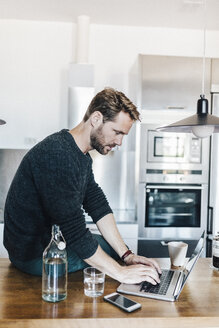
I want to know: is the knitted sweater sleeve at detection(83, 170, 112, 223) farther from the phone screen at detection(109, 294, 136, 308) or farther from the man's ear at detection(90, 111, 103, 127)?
the phone screen at detection(109, 294, 136, 308)

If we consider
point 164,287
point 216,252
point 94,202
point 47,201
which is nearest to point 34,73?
point 94,202

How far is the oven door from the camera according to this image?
304 cm

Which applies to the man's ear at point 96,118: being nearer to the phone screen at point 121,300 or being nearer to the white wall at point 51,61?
the phone screen at point 121,300

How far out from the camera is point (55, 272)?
51.6 inches

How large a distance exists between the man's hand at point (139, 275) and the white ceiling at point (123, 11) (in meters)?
2.31

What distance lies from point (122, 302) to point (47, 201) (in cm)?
51

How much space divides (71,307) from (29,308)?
14cm

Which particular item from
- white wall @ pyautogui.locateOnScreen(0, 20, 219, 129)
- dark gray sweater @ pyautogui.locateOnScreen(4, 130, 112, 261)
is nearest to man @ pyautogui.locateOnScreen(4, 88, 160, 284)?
dark gray sweater @ pyautogui.locateOnScreen(4, 130, 112, 261)

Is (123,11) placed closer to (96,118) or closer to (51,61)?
(51,61)

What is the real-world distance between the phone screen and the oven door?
1.72 meters

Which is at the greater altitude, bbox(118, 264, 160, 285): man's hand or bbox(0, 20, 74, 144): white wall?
bbox(0, 20, 74, 144): white wall

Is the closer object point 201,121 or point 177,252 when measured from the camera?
point 201,121

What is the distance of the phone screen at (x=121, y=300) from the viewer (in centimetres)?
125

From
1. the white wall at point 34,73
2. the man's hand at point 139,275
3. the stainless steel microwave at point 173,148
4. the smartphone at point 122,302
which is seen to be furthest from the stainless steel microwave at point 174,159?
the smartphone at point 122,302
